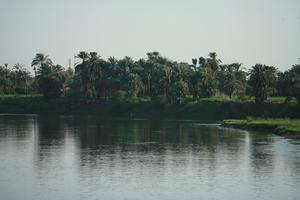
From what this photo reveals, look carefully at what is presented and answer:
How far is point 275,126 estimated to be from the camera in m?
107

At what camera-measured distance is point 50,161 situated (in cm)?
6606

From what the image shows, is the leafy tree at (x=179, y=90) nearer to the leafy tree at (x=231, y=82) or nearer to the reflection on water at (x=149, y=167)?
the leafy tree at (x=231, y=82)

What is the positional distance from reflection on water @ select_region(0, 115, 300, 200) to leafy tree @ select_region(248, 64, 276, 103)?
4885 centimetres

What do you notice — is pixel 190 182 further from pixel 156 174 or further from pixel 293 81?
pixel 293 81

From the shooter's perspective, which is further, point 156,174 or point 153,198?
point 156,174

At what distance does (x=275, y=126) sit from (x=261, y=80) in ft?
133

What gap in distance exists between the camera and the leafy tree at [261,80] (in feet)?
479

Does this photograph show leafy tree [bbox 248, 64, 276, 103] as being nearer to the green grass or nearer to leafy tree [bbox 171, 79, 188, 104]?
the green grass

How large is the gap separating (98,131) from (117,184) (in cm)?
6064

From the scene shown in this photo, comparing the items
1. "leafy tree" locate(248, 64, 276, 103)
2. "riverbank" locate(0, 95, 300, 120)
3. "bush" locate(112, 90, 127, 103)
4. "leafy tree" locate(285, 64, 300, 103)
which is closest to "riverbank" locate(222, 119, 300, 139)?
"riverbank" locate(0, 95, 300, 120)

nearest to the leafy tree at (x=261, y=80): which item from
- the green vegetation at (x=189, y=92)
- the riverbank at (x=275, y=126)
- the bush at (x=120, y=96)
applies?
the green vegetation at (x=189, y=92)

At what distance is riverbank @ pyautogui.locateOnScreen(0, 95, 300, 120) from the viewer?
471 ft

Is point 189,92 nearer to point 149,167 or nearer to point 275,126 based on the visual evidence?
point 275,126

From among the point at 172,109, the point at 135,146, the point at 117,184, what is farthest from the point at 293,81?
the point at 117,184
